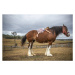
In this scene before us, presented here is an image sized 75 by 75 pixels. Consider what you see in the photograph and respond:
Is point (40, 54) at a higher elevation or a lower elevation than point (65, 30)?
→ lower

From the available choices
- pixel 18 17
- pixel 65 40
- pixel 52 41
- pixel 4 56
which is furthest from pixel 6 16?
pixel 65 40

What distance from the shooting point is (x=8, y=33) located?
3797 mm

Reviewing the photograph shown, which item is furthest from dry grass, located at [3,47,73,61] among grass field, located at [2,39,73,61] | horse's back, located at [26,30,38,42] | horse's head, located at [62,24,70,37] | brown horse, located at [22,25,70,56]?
horse's head, located at [62,24,70,37]

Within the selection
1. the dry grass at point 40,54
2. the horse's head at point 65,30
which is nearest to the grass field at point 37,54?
the dry grass at point 40,54

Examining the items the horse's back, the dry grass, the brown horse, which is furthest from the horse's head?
the horse's back

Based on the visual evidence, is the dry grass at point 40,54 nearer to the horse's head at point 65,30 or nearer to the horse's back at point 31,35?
the horse's back at point 31,35

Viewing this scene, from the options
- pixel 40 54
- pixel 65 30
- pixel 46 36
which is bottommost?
pixel 40 54

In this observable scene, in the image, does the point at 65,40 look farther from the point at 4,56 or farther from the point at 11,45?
the point at 4,56

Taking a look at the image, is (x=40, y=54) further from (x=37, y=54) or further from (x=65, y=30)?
(x=65, y=30)

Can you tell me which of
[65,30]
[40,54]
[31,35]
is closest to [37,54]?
[40,54]

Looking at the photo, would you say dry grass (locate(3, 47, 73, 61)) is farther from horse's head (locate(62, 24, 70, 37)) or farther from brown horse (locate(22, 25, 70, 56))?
horse's head (locate(62, 24, 70, 37))

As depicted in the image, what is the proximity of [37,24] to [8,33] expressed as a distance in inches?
46.9

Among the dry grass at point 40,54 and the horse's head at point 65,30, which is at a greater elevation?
the horse's head at point 65,30

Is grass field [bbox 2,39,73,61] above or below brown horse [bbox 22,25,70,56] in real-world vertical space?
below
